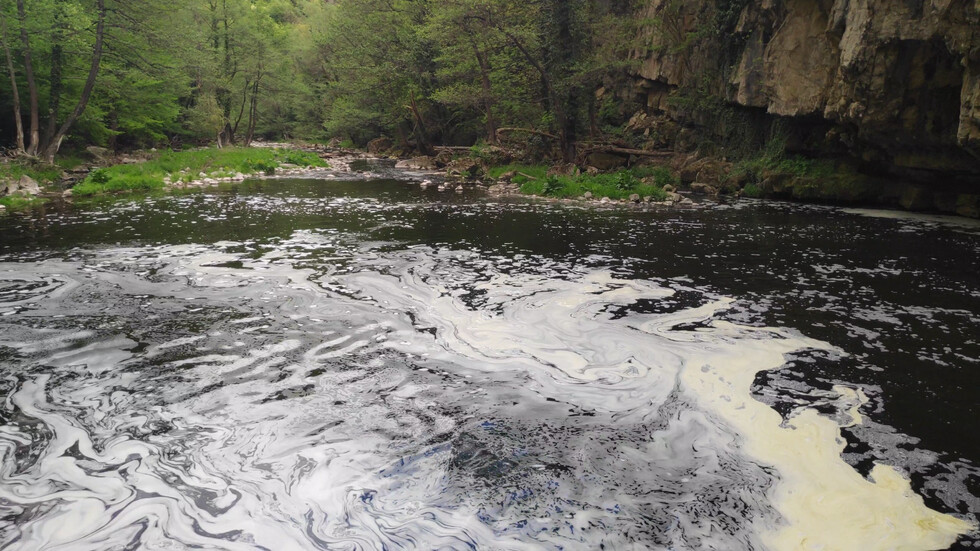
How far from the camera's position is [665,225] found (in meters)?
13.7

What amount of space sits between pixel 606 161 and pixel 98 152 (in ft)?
85.1

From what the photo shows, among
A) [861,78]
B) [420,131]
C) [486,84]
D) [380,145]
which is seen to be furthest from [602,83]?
[380,145]

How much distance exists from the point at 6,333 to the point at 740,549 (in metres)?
7.53

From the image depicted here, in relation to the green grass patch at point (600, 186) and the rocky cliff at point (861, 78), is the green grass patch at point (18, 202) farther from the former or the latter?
the rocky cliff at point (861, 78)

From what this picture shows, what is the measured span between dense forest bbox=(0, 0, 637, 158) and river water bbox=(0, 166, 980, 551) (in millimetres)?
17234

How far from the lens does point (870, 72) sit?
11766 millimetres

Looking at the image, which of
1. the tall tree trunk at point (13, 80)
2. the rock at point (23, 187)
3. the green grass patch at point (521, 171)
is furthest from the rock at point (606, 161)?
the tall tree trunk at point (13, 80)

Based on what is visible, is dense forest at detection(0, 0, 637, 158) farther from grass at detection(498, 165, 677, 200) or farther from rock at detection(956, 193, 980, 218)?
rock at detection(956, 193, 980, 218)

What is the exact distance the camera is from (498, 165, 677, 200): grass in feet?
62.5

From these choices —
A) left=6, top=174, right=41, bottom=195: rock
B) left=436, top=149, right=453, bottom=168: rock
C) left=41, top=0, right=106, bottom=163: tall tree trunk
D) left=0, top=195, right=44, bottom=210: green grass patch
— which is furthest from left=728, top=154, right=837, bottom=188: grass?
left=41, top=0, right=106, bottom=163: tall tree trunk

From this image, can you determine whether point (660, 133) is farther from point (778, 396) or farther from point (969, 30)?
point (778, 396)

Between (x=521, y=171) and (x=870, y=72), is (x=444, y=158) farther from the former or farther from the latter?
(x=870, y=72)

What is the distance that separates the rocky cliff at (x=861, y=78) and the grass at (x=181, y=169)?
818 inches

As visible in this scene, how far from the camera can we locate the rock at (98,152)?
28.1 m
